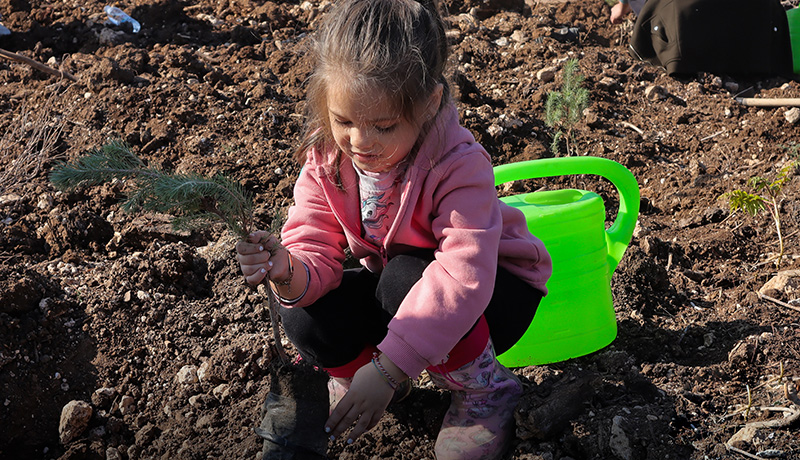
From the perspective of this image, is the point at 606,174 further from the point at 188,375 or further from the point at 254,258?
the point at 188,375

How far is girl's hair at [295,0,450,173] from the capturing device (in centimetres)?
142

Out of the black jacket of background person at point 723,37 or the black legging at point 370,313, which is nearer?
the black legging at point 370,313

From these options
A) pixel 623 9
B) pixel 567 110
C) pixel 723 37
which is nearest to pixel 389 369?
pixel 567 110

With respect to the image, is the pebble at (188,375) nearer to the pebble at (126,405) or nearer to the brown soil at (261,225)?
the brown soil at (261,225)

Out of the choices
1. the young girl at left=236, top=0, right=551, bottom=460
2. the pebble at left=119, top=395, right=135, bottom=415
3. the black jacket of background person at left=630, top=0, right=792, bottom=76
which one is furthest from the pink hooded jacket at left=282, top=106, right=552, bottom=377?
the black jacket of background person at left=630, top=0, right=792, bottom=76

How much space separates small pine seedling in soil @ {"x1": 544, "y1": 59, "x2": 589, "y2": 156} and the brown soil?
3.6 inches

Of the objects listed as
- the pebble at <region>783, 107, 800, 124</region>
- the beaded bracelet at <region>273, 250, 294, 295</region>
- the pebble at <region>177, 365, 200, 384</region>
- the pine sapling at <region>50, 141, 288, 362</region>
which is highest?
the pine sapling at <region>50, 141, 288, 362</region>

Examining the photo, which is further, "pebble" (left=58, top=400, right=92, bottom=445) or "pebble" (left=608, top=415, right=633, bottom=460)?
"pebble" (left=58, top=400, right=92, bottom=445)

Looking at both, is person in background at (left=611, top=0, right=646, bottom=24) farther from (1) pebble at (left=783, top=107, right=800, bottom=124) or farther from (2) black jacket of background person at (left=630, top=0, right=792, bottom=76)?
(1) pebble at (left=783, top=107, right=800, bottom=124)

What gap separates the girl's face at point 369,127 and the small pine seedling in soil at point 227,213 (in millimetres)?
255

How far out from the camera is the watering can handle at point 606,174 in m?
2.01

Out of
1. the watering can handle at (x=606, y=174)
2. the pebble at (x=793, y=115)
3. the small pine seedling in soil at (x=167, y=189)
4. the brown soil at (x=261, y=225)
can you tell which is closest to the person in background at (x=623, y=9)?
the brown soil at (x=261, y=225)

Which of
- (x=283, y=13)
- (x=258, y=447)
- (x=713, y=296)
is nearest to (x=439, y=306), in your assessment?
(x=258, y=447)

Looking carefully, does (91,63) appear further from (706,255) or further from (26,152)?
(706,255)
